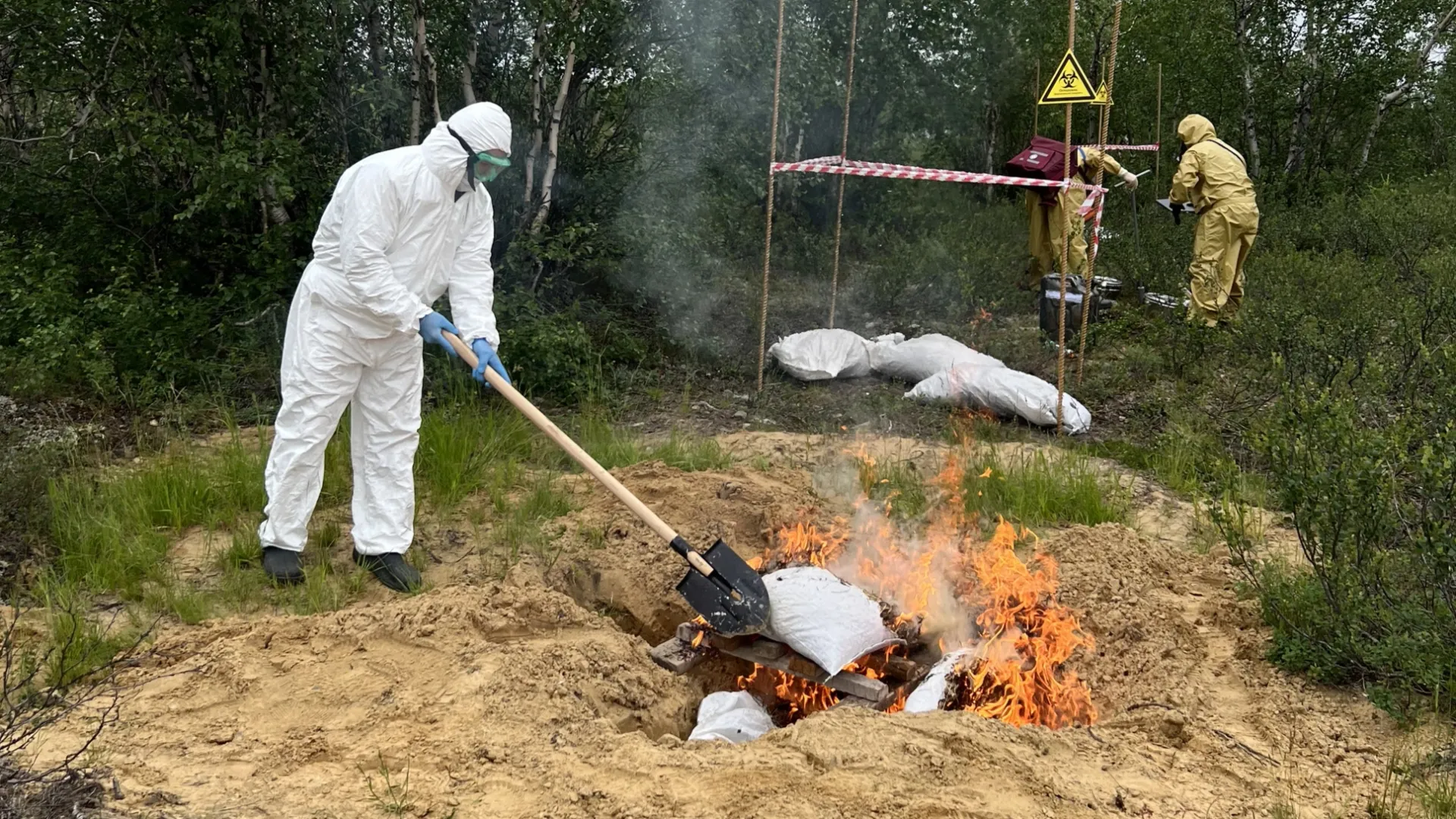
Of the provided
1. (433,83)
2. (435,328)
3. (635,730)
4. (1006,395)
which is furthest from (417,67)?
(635,730)

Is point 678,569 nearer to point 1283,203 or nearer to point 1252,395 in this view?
point 1252,395

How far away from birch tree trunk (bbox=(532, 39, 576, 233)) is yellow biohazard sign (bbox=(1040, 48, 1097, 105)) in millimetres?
3130

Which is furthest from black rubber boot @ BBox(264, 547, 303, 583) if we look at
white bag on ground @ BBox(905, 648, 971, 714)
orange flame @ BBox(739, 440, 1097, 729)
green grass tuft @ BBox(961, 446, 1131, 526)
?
green grass tuft @ BBox(961, 446, 1131, 526)

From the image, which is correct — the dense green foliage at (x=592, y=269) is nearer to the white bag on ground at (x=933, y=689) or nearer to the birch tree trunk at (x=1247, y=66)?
the white bag on ground at (x=933, y=689)

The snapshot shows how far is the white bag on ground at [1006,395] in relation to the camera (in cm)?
653

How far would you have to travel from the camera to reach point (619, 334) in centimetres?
768

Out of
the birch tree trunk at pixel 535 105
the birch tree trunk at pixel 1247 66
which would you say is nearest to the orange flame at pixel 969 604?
the birch tree trunk at pixel 535 105

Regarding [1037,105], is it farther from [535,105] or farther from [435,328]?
[435,328]

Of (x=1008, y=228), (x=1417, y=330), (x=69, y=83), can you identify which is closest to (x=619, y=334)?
(x=69, y=83)

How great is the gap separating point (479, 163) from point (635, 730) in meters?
2.31

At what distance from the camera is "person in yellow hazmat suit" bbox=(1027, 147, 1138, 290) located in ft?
32.1

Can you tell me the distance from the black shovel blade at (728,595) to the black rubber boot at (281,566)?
165 cm

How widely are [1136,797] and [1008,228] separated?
9.81m

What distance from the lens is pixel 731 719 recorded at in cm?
356
